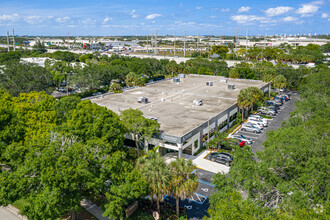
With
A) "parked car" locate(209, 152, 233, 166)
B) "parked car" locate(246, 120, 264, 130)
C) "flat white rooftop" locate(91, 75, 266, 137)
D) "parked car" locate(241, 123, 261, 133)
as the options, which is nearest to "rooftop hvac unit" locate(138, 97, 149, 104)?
"flat white rooftop" locate(91, 75, 266, 137)

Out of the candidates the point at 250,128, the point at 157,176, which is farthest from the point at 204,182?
the point at 250,128

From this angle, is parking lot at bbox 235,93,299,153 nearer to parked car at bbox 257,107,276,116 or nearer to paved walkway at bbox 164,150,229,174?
parked car at bbox 257,107,276,116

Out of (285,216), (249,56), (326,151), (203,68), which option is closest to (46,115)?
(285,216)

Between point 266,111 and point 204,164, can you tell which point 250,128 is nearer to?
point 266,111

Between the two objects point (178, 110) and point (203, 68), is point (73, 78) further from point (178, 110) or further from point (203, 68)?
point (203, 68)

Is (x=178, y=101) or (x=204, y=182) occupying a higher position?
(x=178, y=101)

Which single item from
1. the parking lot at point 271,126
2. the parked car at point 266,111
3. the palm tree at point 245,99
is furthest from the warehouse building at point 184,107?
the parked car at point 266,111

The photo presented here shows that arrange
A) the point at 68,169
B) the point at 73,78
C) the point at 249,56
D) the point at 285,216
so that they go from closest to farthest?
the point at 285,216, the point at 68,169, the point at 73,78, the point at 249,56
